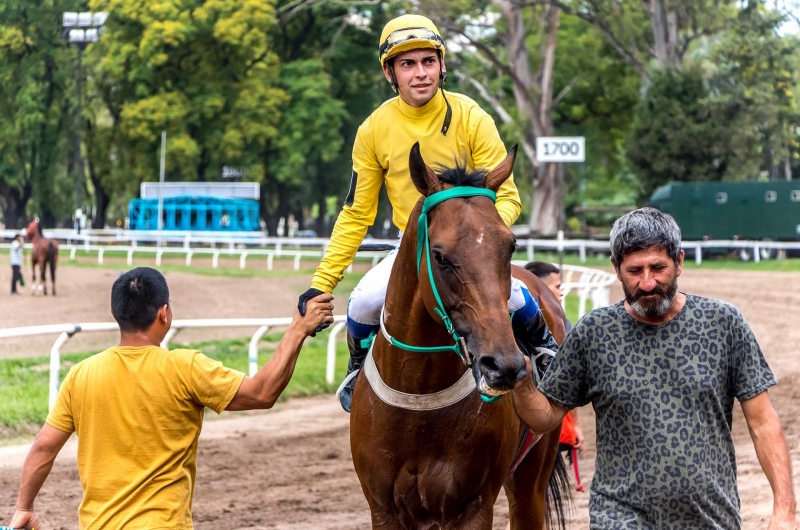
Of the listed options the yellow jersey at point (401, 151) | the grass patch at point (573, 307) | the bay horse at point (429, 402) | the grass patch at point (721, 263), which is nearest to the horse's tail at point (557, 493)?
the bay horse at point (429, 402)

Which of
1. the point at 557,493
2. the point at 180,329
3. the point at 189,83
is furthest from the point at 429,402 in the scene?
the point at 189,83

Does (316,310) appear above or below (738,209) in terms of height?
below

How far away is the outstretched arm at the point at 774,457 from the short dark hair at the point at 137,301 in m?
1.92

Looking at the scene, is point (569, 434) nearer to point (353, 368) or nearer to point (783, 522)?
point (353, 368)

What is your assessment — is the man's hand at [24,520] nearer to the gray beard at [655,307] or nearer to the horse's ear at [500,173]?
the horse's ear at [500,173]

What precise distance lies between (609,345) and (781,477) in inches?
25.1

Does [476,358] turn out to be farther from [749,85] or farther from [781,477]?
[749,85]

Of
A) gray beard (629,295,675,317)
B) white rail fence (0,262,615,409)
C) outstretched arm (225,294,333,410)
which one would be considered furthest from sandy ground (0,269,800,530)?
gray beard (629,295,675,317)

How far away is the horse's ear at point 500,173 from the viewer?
11.9ft

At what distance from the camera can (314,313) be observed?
13.5 feet

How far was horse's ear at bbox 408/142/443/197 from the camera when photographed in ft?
11.6

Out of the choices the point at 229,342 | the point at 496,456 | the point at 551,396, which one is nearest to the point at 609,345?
the point at 551,396

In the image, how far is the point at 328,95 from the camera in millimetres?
42719

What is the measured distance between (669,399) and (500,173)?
39.8 inches
